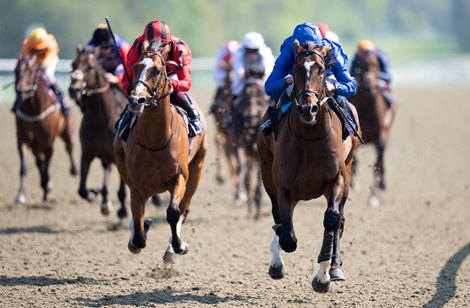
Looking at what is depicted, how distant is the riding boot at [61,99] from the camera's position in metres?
11.6

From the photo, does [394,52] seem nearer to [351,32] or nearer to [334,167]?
[351,32]

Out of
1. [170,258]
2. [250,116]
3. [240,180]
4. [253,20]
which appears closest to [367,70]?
[250,116]

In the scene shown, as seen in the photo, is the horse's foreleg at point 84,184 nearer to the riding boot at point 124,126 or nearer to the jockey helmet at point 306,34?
the riding boot at point 124,126

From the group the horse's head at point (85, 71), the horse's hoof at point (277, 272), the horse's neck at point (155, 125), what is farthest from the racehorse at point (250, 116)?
the horse's hoof at point (277, 272)

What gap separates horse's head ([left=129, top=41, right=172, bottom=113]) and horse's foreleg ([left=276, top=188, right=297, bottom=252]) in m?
1.13

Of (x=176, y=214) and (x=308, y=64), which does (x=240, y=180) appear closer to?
(x=176, y=214)

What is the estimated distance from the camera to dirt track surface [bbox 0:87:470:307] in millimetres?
6859

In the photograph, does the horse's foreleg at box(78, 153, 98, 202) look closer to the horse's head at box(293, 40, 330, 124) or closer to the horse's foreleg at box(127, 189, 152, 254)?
the horse's foreleg at box(127, 189, 152, 254)

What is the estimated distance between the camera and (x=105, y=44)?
34.5 ft

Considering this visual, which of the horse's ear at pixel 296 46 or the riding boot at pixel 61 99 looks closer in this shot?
the horse's ear at pixel 296 46

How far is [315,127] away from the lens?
643 cm

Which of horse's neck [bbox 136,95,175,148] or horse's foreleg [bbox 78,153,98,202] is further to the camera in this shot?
horse's foreleg [bbox 78,153,98,202]

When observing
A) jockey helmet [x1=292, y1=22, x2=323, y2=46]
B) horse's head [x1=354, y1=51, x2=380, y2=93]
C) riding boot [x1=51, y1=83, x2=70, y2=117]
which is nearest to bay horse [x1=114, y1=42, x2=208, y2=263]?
jockey helmet [x1=292, y1=22, x2=323, y2=46]

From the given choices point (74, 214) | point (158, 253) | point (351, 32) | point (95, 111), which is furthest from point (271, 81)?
point (351, 32)
